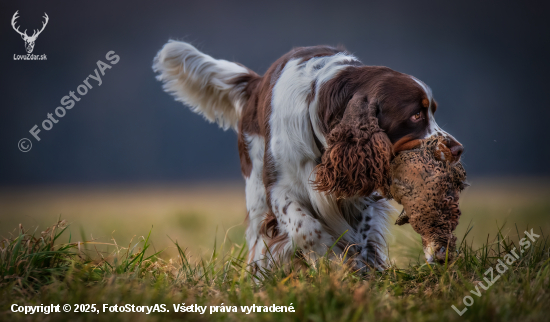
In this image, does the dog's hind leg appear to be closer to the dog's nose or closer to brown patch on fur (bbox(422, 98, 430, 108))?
brown patch on fur (bbox(422, 98, 430, 108))

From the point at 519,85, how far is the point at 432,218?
572cm

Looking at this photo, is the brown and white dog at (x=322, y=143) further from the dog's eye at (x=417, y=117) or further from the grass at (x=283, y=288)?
the grass at (x=283, y=288)

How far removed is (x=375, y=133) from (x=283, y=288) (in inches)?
33.4

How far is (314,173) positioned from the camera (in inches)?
90.8

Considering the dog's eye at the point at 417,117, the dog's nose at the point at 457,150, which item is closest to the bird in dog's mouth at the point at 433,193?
the dog's nose at the point at 457,150

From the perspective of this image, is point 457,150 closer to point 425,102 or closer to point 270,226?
point 425,102

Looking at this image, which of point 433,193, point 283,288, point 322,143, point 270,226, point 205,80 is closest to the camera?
point 283,288

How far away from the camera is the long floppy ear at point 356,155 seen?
2.01 meters

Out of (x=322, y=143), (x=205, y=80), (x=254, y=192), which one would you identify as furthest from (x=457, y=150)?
(x=205, y=80)

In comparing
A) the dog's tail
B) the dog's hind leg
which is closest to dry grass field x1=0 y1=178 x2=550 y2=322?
the dog's hind leg

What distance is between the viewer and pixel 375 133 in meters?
2.03

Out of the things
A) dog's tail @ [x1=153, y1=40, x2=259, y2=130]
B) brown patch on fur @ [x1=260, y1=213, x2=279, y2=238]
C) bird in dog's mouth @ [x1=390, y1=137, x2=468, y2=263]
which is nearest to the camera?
bird in dog's mouth @ [x1=390, y1=137, x2=468, y2=263]

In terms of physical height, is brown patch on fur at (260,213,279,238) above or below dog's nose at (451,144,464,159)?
below

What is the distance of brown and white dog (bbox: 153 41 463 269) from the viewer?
2.07 m
